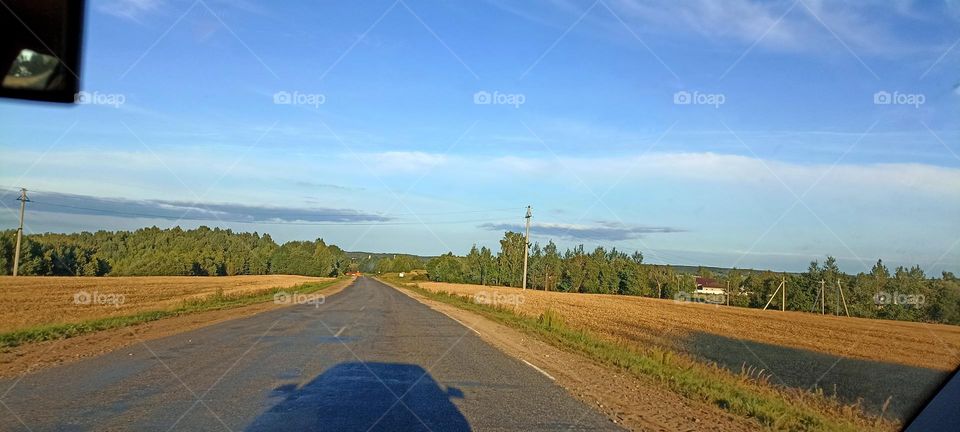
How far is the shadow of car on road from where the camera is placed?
7.33 meters

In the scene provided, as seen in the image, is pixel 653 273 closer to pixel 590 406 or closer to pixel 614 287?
pixel 614 287

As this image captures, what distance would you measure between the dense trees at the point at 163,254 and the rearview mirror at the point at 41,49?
81.5 metres

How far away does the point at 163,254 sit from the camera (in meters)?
105

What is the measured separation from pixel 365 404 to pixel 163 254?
109 meters

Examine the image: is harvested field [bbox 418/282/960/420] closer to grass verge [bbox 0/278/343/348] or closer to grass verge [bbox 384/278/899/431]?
grass verge [bbox 384/278/899/431]

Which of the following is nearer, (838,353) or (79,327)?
(79,327)

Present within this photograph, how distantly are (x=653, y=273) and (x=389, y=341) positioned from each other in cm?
11370

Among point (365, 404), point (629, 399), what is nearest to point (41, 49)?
point (365, 404)

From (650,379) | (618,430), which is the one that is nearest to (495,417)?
(618,430)

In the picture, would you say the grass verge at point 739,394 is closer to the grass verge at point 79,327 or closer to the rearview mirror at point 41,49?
the rearview mirror at point 41,49

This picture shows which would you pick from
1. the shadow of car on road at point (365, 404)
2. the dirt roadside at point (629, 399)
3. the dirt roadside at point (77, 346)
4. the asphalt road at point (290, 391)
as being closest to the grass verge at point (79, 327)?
the dirt roadside at point (77, 346)

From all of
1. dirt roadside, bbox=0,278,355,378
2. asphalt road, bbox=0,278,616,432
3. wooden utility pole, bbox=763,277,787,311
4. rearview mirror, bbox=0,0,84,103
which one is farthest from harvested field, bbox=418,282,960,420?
wooden utility pole, bbox=763,277,787,311

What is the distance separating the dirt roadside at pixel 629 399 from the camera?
8516 millimetres

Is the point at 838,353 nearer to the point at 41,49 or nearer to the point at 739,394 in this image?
the point at 739,394
